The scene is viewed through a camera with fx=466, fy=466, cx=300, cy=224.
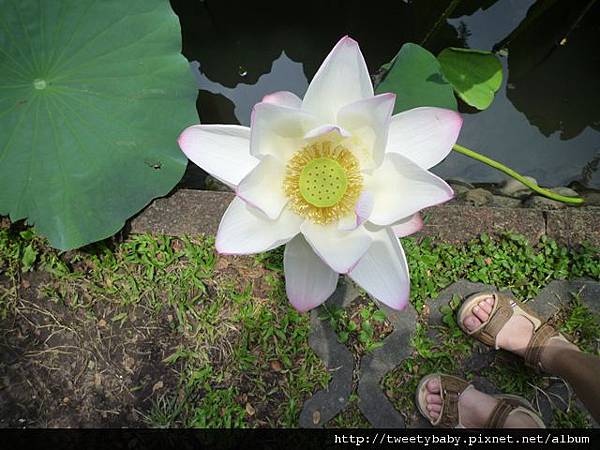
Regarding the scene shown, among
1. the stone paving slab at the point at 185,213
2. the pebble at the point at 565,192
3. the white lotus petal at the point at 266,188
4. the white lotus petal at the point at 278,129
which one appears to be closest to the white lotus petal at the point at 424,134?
the white lotus petal at the point at 278,129

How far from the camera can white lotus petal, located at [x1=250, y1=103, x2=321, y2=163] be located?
4.07 ft

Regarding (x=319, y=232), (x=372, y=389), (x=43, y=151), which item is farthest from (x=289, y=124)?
(x=372, y=389)

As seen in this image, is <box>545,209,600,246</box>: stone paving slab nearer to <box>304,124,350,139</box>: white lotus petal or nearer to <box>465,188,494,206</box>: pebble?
<box>465,188,494,206</box>: pebble

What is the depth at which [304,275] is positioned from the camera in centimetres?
146

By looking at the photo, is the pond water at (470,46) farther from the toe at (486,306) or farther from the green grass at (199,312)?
the toe at (486,306)

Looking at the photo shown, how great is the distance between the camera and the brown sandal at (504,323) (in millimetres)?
2287

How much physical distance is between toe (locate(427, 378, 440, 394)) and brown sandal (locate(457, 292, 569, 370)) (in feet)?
0.95

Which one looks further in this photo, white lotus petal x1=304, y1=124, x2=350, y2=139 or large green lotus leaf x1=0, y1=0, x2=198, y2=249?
large green lotus leaf x1=0, y1=0, x2=198, y2=249

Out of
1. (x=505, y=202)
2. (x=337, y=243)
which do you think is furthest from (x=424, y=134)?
(x=505, y=202)

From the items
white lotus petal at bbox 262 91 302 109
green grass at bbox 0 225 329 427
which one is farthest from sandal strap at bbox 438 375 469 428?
white lotus petal at bbox 262 91 302 109

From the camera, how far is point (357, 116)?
1.30m

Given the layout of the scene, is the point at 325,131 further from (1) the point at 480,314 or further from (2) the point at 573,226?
(2) the point at 573,226

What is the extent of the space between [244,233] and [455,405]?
5.13 ft
